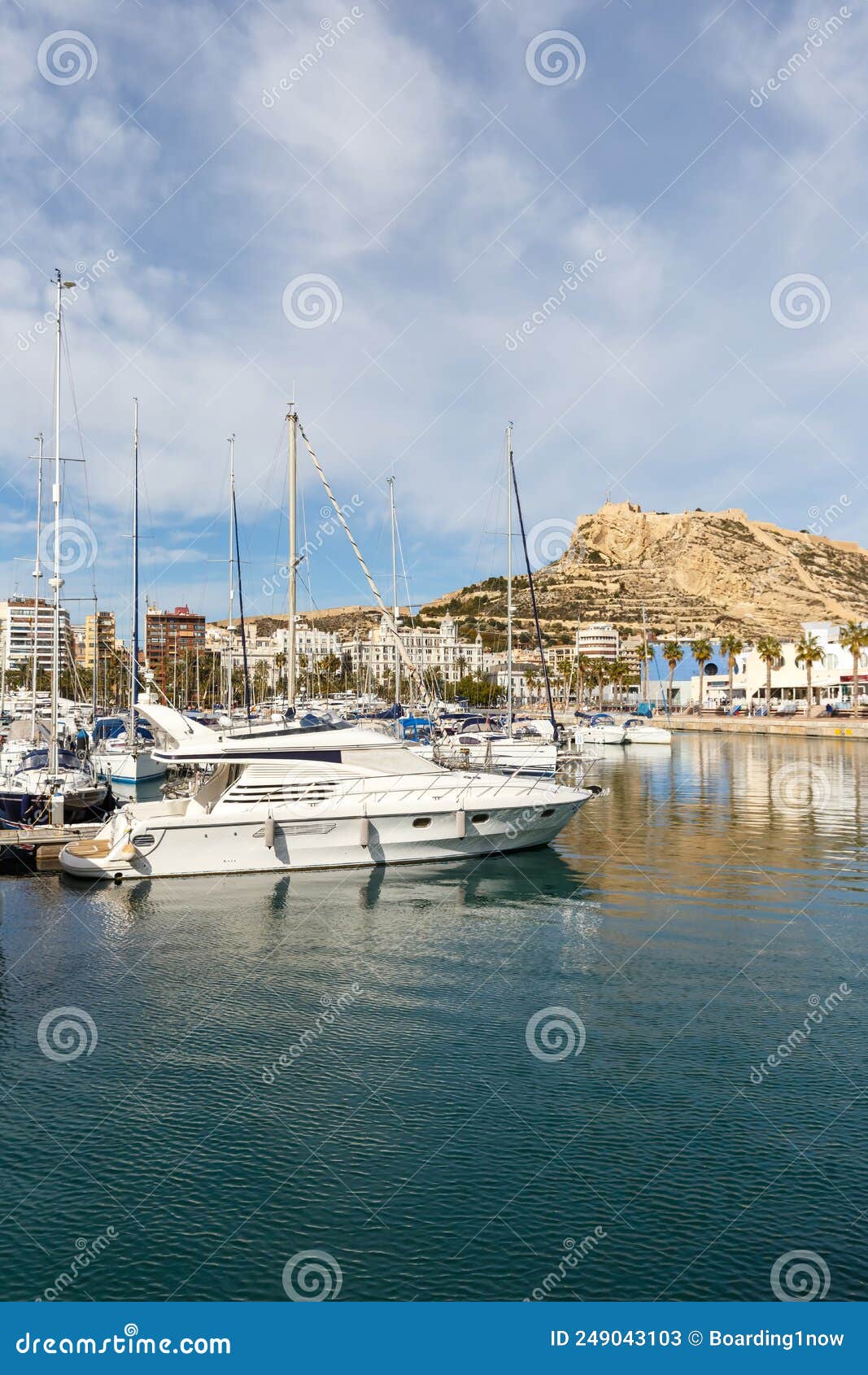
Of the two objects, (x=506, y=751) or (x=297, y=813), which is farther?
(x=506, y=751)

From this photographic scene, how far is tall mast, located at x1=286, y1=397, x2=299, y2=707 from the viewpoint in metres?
30.4

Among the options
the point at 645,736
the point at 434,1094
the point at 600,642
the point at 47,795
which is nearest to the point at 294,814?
the point at 47,795

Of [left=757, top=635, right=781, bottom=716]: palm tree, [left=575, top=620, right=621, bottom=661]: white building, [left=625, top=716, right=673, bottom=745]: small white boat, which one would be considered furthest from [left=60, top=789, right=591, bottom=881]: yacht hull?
[left=575, top=620, right=621, bottom=661]: white building

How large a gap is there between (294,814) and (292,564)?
1042 centimetres

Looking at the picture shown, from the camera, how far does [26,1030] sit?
14211mm

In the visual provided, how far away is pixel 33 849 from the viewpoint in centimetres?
2686

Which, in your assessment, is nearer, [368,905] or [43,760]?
[368,905]

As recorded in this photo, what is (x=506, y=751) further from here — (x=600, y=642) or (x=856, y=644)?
(x=600, y=642)

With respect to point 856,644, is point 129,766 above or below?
below

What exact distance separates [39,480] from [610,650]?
535 ft

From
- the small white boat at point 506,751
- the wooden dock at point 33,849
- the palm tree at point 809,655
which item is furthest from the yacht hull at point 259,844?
the palm tree at point 809,655

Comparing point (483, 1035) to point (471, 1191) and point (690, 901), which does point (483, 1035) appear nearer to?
point (471, 1191)
